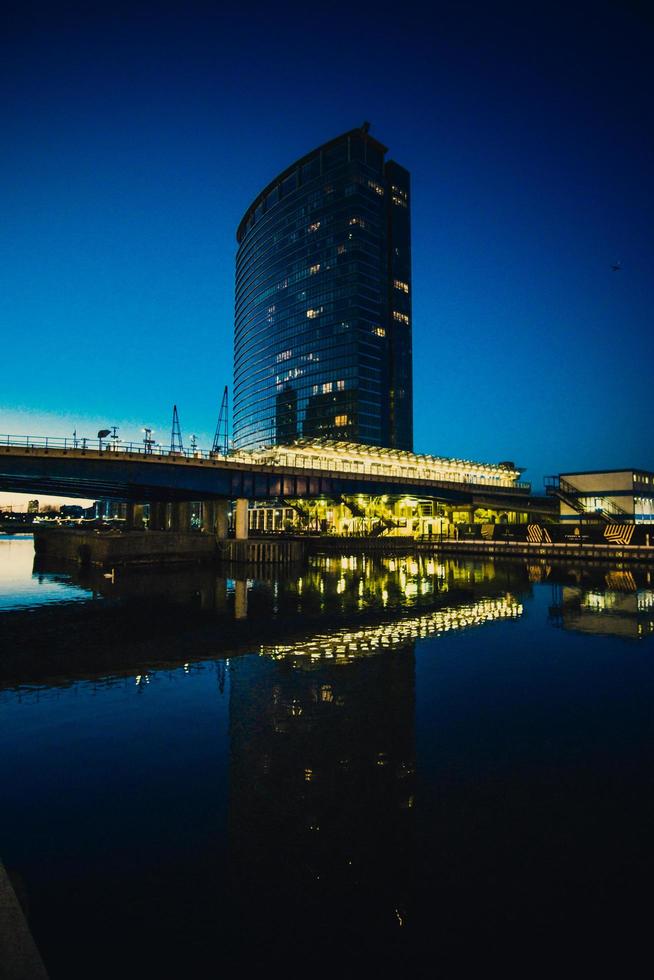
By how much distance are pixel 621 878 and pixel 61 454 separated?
54.9m

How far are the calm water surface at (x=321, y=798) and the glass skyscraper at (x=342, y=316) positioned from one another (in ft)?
503

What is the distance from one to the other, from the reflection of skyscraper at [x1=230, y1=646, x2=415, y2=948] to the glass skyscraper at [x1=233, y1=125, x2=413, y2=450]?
157m

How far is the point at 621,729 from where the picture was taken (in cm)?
1296

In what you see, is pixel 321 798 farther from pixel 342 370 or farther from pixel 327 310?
pixel 327 310

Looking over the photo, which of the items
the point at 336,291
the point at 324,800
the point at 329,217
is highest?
the point at 329,217

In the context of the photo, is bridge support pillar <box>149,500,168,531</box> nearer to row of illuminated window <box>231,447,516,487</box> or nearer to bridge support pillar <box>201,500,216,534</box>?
row of illuminated window <box>231,447,516,487</box>

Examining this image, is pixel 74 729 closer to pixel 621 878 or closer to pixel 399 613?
pixel 621 878

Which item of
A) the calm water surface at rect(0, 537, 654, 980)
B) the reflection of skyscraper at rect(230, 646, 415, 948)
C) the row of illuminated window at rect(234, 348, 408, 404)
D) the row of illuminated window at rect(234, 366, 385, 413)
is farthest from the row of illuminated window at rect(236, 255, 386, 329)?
the reflection of skyscraper at rect(230, 646, 415, 948)

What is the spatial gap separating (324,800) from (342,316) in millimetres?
180848

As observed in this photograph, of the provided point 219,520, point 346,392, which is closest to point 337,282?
point 346,392

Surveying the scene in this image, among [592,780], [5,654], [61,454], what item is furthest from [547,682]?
[61,454]

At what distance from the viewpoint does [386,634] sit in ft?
78.8

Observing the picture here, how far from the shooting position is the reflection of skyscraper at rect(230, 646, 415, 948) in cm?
682

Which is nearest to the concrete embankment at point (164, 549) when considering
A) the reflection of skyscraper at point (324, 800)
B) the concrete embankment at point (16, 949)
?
the reflection of skyscraper at point (324, 800)
